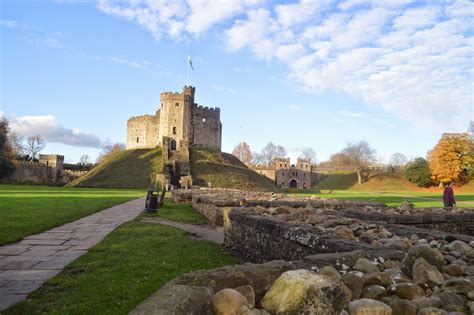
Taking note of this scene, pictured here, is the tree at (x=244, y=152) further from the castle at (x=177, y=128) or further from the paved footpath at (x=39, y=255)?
the paved footpath at (x=39, y=255)

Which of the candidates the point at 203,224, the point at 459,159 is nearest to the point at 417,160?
the point at 459,159

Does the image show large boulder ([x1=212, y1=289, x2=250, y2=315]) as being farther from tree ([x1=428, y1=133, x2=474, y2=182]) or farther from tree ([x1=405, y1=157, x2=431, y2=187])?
tree ([x1=405, y1=157, x2=431, y2=187])

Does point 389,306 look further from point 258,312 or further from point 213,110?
point 213,110

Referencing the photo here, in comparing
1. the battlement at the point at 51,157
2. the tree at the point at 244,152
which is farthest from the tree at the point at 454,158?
the battlement at the point at 51,157

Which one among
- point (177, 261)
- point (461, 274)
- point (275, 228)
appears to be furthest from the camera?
point (177, 261)

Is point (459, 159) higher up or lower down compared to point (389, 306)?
higher up

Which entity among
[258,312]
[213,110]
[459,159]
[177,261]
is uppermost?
[213,110]

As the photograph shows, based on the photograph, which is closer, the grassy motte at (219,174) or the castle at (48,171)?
the grassy motte at (219,174)

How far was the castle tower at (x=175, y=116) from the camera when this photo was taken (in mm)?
62719

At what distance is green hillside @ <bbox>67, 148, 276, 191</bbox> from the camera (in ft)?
168

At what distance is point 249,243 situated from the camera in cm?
749

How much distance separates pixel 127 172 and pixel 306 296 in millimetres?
55853

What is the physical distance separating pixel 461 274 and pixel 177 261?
15.3 feet

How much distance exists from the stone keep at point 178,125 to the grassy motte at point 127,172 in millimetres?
3293
